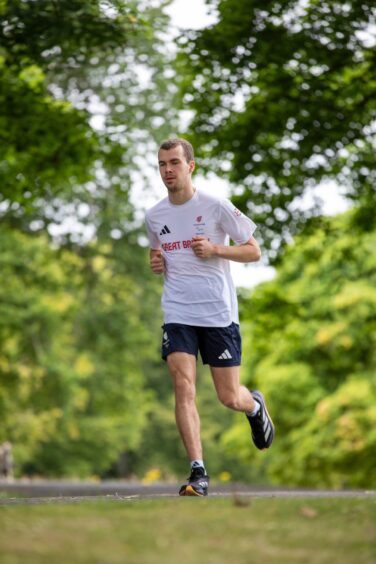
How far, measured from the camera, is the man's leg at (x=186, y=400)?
8.08 metres

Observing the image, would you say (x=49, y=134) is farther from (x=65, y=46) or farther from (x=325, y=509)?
(x=325, y=509)

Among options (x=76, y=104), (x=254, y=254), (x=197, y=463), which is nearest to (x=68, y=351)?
(x=76, y=104)

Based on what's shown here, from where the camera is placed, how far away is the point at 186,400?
8086mm

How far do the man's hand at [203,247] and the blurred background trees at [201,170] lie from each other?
679cm

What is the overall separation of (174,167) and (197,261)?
0.63 meters

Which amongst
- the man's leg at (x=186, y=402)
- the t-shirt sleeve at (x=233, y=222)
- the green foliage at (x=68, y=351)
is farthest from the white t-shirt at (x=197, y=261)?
the green foliage at (x=68, y=351)

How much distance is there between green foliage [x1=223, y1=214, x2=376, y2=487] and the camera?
33.2 m

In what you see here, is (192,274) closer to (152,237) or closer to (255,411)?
(152,237)

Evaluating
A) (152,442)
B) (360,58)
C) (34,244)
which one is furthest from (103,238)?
(152,442)

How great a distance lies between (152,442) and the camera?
62.2 meters

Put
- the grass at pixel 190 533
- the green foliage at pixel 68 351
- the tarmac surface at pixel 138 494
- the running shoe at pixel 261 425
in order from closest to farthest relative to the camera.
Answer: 1. the grass at pixel 190 533
2. the tarmac surface at pixel 138 494
3. the running shoe at pixel 261 425
4. the green foliage at pixel 68 351

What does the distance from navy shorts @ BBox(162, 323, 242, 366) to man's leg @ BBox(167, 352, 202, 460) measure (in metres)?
0.07

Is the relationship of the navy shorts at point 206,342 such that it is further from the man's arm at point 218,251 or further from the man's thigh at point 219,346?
the man's arm at point 218,251

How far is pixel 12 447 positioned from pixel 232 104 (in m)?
30.0
